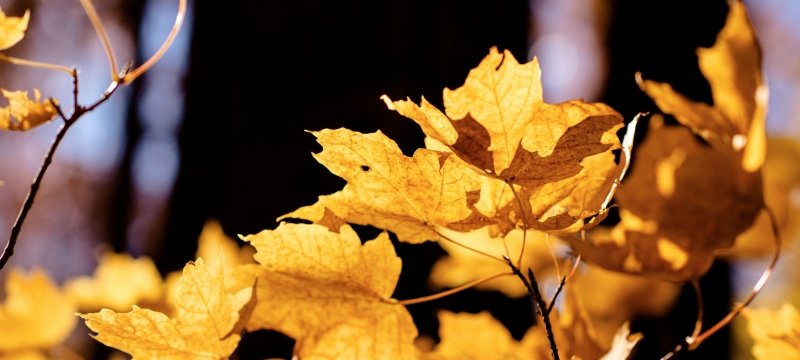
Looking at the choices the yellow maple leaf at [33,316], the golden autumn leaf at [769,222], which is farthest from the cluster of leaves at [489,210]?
the yellow maple leaf at [33,316]

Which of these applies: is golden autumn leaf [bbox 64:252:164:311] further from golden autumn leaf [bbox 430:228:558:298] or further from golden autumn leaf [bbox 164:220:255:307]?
golden autumn leaf [bbox 430:228:558:298]

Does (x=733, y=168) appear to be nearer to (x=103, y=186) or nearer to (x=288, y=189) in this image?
(x=288, y=189)

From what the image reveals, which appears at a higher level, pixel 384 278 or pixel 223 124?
pixel 384 278

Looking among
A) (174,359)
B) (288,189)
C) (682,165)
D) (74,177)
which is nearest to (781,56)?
(288,189)

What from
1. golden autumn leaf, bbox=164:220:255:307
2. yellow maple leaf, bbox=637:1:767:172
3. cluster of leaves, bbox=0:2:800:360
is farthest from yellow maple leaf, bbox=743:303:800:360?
golden autumn leaf, bbox=164:220:255:307

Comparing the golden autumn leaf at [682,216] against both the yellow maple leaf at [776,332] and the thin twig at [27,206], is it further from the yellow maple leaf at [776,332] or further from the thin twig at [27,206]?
the thin twig at [27,206]

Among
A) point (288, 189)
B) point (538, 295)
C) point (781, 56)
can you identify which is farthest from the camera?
point (781, 56)
